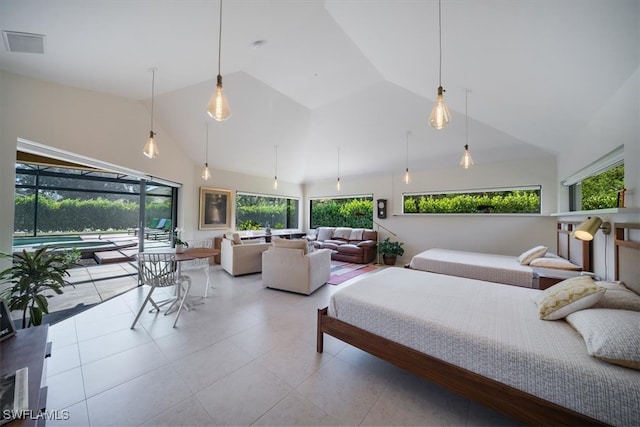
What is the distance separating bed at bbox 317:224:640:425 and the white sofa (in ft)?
4.78

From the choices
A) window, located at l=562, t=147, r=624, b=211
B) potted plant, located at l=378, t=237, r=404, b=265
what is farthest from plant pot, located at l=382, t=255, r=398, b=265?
window, located at l=562, t=147, r=624, b=211

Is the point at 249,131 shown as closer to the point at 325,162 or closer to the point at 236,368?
the point at 325,162

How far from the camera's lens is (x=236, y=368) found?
6.40 ft

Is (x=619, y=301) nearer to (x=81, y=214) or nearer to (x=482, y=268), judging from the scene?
(x=482, y=268)

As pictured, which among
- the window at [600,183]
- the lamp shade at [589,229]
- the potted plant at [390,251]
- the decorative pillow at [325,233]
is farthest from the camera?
the decorative pillow at [325,233]

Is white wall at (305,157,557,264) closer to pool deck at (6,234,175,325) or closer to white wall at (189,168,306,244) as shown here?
white wall at (189,168,306,244)

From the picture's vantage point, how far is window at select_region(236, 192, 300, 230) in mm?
7109

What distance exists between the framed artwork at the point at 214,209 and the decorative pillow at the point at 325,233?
9.77 feet

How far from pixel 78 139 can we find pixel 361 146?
5246 millimetres

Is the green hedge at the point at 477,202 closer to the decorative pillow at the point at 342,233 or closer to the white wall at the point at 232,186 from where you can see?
the decorative pillow at the point at 342,233

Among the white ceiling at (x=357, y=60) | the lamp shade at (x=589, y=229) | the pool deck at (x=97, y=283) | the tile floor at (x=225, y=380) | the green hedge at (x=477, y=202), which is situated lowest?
the tile floor at (x=225, y=380)

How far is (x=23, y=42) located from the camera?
194 cm

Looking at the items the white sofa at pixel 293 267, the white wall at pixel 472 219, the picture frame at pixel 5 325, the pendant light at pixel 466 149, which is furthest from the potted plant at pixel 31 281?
the white wall at pixel 472 219

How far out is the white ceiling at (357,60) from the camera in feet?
5.86
